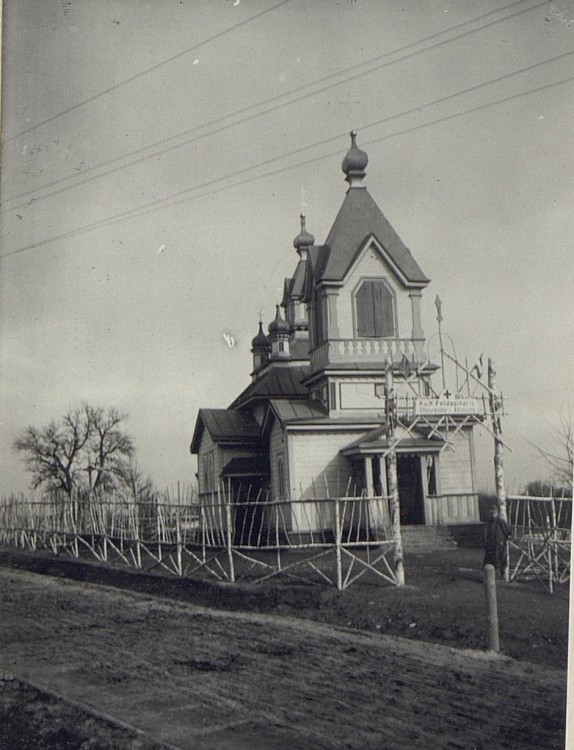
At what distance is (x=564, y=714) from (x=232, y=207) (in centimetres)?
579

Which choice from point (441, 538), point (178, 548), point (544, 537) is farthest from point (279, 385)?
point (544, 537)

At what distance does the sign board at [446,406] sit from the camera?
364 inches

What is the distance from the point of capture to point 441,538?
472 inches

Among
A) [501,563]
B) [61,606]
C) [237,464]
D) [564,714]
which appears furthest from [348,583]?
[237,464]

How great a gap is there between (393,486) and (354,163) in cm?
438

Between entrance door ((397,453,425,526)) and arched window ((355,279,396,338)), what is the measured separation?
2927mm

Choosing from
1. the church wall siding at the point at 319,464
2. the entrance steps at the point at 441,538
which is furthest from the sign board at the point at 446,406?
the church wall siding at the point at 319,464

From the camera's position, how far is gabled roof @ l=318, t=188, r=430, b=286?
1054cm

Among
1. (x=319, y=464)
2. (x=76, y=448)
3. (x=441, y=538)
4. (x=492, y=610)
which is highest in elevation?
(x=76, y=448)

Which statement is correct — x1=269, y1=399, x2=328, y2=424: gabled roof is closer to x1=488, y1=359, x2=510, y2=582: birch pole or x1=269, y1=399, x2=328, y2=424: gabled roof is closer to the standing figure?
x1=488, y1=359, x2=510, y2=582: birch pole

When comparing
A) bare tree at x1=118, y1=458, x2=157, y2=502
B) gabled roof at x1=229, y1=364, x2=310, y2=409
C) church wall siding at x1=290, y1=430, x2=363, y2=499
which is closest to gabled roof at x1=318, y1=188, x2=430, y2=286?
gabled roof at x1=229, y1=364, x2=310, y2=409

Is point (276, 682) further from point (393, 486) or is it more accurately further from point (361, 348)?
point (361, 348)

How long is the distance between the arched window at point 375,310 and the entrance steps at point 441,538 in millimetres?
5082

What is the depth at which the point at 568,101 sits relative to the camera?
21.0 ft
